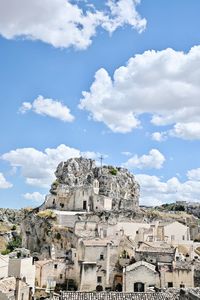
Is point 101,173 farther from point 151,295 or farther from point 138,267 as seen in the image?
point 151,295

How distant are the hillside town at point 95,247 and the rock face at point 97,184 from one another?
18cm

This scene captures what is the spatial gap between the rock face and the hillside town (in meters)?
0.18

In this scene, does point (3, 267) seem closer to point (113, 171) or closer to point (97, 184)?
point (97, 184)

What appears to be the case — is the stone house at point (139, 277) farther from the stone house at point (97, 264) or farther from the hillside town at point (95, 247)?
the stone house at point (97, 264)

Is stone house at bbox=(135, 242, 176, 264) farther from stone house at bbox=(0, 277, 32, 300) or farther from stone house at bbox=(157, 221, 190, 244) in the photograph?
stone house at bbox=(0, 277, 32, 300)

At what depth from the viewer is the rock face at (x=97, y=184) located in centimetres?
8188

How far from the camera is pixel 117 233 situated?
219ft

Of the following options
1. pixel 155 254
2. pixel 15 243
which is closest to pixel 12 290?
pixel 155 254

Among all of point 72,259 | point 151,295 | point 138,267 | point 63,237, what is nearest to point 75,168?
point 63,237

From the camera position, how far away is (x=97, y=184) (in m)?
87.5

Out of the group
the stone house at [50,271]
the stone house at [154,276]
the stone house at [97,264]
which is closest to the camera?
the stone house at [154,276]

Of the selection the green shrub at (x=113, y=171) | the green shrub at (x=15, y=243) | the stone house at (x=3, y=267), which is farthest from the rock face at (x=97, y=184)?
the stone house at (x=3, y=267)

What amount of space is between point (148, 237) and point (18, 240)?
45308 millimetres

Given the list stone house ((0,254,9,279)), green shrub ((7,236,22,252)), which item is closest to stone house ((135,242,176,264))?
stone house ((0,254,9,279))
